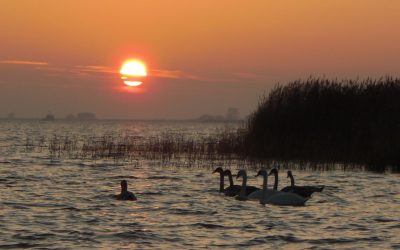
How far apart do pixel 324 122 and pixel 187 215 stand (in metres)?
17.0

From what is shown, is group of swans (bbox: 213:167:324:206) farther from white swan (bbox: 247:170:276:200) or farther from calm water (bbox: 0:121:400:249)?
calm water (bbox: 0:121:400:249)

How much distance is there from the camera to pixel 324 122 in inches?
1336

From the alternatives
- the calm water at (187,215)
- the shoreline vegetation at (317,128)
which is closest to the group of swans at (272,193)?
the calm water at (187,215)

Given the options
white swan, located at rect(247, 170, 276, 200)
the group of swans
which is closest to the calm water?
the group of swans

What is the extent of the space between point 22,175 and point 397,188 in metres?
15.4

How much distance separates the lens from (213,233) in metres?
15.5

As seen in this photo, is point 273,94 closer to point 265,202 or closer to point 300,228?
point 265,202

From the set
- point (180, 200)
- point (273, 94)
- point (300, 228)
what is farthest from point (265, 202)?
point (273, 94)

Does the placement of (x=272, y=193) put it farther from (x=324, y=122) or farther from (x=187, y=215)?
(x=324, y=122)

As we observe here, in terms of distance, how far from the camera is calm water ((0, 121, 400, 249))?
14578 millimetres

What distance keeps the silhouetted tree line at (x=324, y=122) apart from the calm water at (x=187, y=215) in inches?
124

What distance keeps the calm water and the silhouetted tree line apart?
3.14 metres

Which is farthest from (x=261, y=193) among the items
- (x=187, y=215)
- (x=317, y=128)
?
(x=317, y=128)

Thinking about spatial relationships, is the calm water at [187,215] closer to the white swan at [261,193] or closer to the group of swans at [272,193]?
the group of swans at [272,193]
